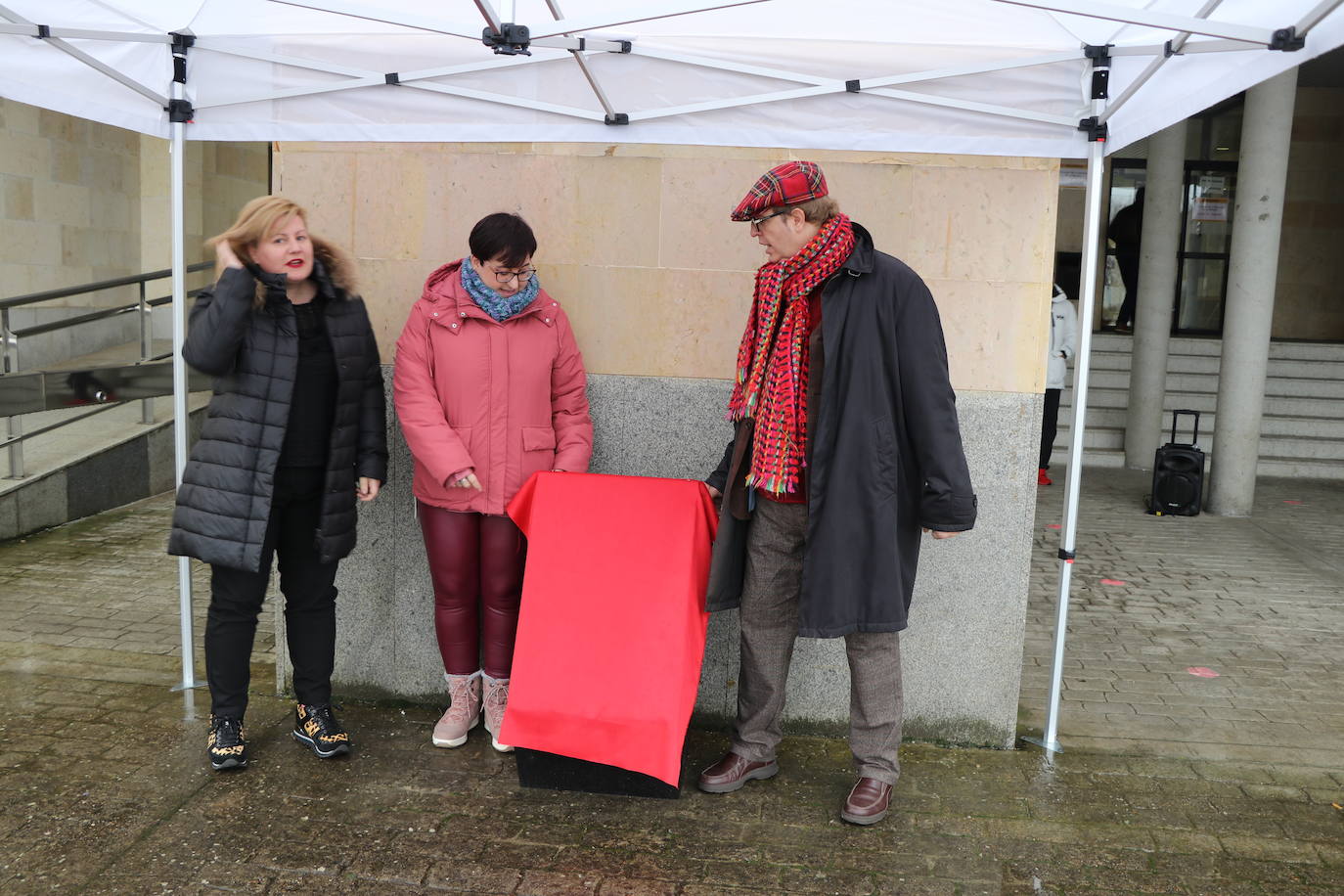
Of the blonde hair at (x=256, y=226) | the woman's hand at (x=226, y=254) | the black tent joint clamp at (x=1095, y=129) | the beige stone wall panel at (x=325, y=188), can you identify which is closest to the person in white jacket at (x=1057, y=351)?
the black tent joint clamp at (x=1095, y=129)

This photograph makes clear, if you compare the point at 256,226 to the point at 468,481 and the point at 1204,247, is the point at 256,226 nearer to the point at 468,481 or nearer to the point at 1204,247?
the point at 468,481

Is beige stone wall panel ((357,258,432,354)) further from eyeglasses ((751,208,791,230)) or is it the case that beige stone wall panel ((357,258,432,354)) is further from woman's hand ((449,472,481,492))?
eyeglasses ((751,208,791,230))

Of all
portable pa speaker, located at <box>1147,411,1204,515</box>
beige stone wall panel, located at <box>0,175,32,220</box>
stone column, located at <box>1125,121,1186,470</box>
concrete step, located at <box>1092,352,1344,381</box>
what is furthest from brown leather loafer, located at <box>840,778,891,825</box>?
concrete step, located at <box>1092,352,1344,381</box>

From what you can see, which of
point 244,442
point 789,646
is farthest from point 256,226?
point 789,646

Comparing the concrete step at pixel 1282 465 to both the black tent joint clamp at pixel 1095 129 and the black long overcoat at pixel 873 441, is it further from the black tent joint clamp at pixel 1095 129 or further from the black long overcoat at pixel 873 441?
the black long overcoat at pixel 873 441

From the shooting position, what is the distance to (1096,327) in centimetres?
1555

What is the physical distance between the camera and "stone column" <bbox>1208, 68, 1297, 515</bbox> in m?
8.95

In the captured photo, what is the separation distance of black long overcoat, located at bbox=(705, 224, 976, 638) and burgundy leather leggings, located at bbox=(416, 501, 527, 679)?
1.09m

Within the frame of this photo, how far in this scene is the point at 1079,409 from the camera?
12.4 feet

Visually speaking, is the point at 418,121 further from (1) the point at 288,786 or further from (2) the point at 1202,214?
(2) the point at 1202,214

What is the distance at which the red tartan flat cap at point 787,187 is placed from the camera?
3131 millimetres

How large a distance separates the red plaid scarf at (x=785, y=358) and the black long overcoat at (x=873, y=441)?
0.05m

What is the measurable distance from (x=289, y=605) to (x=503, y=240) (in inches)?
57.2

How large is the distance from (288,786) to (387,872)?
68cm
